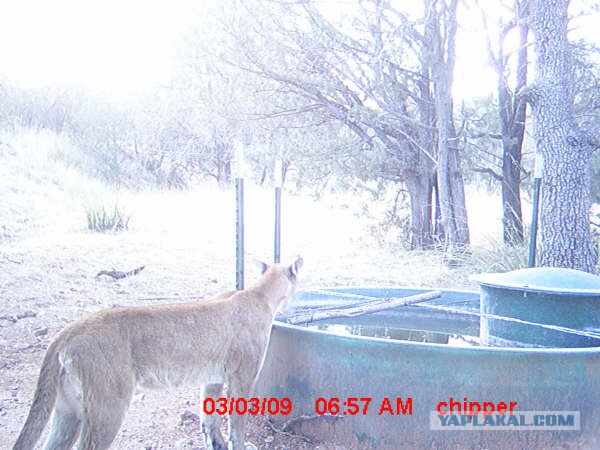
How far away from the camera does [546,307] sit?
15.9 ft

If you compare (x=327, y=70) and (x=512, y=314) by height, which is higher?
(x=327, y=70)

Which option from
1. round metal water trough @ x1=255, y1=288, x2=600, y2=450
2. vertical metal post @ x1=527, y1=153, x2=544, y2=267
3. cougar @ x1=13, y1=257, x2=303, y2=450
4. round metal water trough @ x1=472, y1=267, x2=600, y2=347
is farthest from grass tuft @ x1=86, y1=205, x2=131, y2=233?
round metal water trough @ x1=472, y1=267, x2=600, y2=347

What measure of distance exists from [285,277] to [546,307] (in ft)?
6.17

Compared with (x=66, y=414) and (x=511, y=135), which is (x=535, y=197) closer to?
(x=511, y=135)

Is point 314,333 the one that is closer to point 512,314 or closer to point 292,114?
point 512,314

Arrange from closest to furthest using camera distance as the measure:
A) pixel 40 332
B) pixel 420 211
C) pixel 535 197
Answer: pixel 40 332
pixel 535 197
pixel 420 211

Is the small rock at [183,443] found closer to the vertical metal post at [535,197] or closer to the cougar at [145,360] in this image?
the cougar at [145,360]

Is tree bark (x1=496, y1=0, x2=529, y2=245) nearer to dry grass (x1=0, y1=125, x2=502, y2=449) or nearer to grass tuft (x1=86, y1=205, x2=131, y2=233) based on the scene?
dry grass (x1=0, y1=125, x2=502, y2=449)

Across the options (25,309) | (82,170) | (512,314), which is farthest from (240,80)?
(82,170)

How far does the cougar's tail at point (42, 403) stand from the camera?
3.51m

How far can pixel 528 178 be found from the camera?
46.0ft

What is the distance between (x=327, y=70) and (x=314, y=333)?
8693 mm

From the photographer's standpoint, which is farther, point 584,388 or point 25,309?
point 25,309

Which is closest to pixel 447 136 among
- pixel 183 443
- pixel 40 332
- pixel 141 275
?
pixel 141 275
